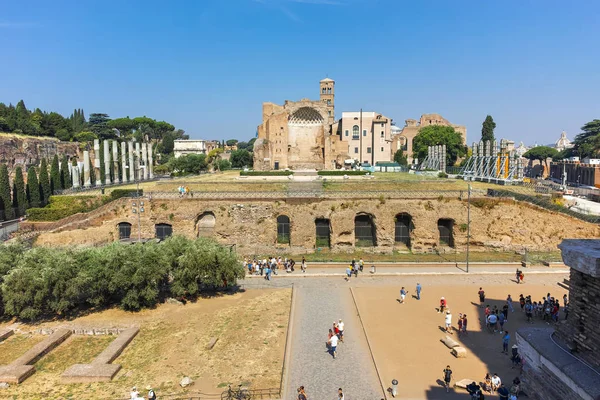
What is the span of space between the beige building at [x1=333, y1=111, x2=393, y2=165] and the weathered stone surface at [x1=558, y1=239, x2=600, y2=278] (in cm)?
5902

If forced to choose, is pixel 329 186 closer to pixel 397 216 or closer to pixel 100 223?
pixel 397 216

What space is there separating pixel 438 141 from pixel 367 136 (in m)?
12.4

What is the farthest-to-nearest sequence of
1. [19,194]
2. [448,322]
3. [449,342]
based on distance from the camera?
[19,194] < [448,322] < [449,342]

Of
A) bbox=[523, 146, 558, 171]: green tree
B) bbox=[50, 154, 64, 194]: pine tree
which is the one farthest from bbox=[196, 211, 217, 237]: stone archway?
bbox=[523, 146, 558, 171]: green tree

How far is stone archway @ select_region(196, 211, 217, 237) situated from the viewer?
101 ft

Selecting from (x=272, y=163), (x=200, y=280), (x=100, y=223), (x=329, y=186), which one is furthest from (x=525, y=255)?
(x=272, y=163)

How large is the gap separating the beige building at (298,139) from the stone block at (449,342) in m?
39.8

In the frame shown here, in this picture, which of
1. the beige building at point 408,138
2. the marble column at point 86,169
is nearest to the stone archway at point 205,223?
the marble column at point 86,169

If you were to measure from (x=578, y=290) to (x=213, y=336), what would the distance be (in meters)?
12.7

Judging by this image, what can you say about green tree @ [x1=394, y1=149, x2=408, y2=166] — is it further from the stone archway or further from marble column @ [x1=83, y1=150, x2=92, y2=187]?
marble column @ [x1=83, y1=150, x2=92, y2=187]

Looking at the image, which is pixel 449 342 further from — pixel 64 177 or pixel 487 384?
pixel 64 177

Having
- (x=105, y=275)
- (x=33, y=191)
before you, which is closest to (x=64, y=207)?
(x=33, y=191)

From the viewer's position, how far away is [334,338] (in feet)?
46.6

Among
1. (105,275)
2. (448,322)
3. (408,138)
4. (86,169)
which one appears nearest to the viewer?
(448,322)
